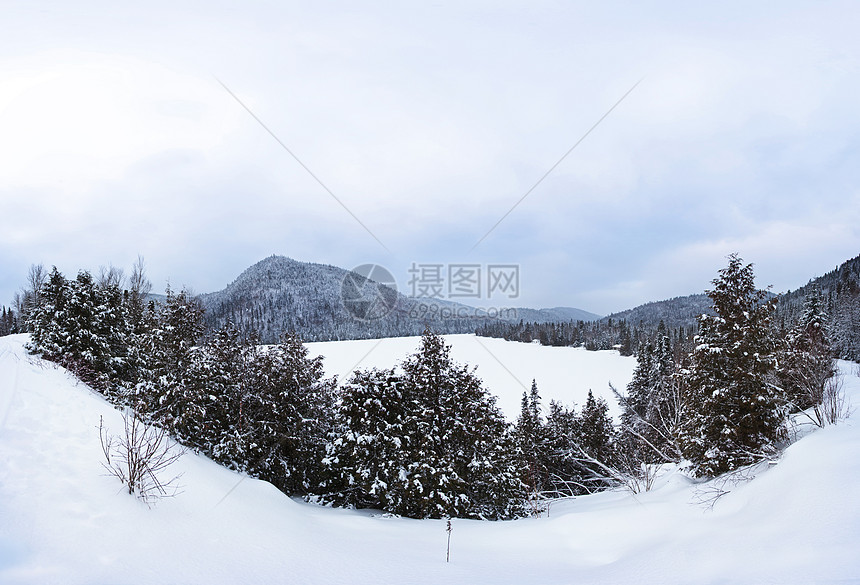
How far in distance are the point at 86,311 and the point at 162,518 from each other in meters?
18.6

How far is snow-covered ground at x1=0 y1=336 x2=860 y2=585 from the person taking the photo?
4.71 meters

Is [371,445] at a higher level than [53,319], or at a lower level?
lower

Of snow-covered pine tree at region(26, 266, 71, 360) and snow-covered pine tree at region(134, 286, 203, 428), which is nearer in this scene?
snow-covered pine tree at region(134, 286, 203, 428)

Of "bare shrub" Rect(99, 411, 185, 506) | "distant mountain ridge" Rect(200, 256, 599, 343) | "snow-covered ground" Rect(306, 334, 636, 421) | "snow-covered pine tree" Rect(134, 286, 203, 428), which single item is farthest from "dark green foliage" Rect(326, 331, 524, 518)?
"distant mountain ridge" Rect(200, 256, 599, 343)

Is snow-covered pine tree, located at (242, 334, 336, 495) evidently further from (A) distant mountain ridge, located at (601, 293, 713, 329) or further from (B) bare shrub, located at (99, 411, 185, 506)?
(A) distant mountain ridge, located at (601, 293, 713, 329)

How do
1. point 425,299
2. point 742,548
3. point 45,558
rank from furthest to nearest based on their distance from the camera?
point 425,299, point 742,548, point 45,558

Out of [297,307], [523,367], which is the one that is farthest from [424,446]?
[297,307]

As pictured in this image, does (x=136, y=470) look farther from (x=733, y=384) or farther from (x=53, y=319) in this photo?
(x=53, y=319)

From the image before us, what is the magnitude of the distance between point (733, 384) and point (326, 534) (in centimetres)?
1049

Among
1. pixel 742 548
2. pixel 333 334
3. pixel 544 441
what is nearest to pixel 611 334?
pixel 333 334

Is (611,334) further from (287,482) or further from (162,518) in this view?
(162,518)

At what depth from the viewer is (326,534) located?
8039 mm

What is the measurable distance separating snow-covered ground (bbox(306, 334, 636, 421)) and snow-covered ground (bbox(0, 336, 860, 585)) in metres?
43.8

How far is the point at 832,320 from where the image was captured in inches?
2053
